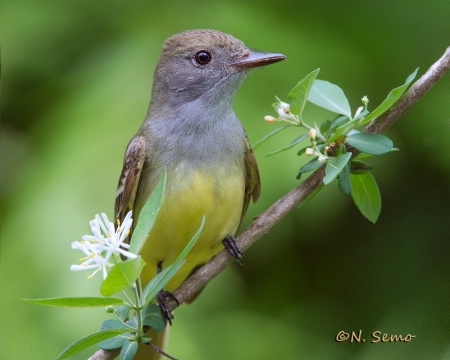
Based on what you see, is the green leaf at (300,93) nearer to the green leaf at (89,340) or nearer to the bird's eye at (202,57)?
the green leaf at (89,340)

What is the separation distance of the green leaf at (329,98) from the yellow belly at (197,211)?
2.86ft

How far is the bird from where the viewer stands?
3.29 m

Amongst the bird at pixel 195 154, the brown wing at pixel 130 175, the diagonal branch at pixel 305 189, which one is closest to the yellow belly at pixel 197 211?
the bird at pixel 195 154

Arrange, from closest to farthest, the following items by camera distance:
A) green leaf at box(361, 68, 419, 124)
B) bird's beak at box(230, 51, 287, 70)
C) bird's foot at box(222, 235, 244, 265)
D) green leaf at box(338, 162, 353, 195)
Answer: green leaf at box(361, 68, 419, 124) → green leaf at box(338, 162, 353, 195) → bird's foot at box(222, 235, 244, 265) → bird's beak at box(230, 51, 287, 70)

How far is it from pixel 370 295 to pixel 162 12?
64.8 inches

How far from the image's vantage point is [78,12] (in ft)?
13.9

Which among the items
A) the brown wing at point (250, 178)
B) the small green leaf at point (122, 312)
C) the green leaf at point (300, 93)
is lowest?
the small green leaf at point (122, 312)

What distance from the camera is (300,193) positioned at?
2553 mm

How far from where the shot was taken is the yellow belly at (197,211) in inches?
128

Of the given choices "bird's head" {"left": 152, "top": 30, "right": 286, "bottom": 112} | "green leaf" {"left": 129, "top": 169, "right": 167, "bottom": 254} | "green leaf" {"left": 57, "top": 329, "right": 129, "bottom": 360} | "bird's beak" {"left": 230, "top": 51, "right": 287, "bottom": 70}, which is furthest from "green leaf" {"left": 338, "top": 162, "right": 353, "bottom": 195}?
"bird's head" {"left": 152, "top": 30, "right": 286, "bottom": 112}

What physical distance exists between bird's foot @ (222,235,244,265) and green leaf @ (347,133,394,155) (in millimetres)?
637

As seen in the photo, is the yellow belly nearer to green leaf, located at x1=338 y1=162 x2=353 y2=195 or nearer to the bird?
the bird

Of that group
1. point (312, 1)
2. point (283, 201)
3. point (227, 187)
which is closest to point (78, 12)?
point (312, 1)

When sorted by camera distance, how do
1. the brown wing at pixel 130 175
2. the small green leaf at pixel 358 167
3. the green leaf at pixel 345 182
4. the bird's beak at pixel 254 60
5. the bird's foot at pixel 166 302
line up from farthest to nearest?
1. the brown wing at pixel 130 175
2. the bird's beak at pixel 254 60
3. the bird's foot at pixel 166 302
4. the small green leaf at pixel 358 167
5. the green leaf at pixel 345 182
